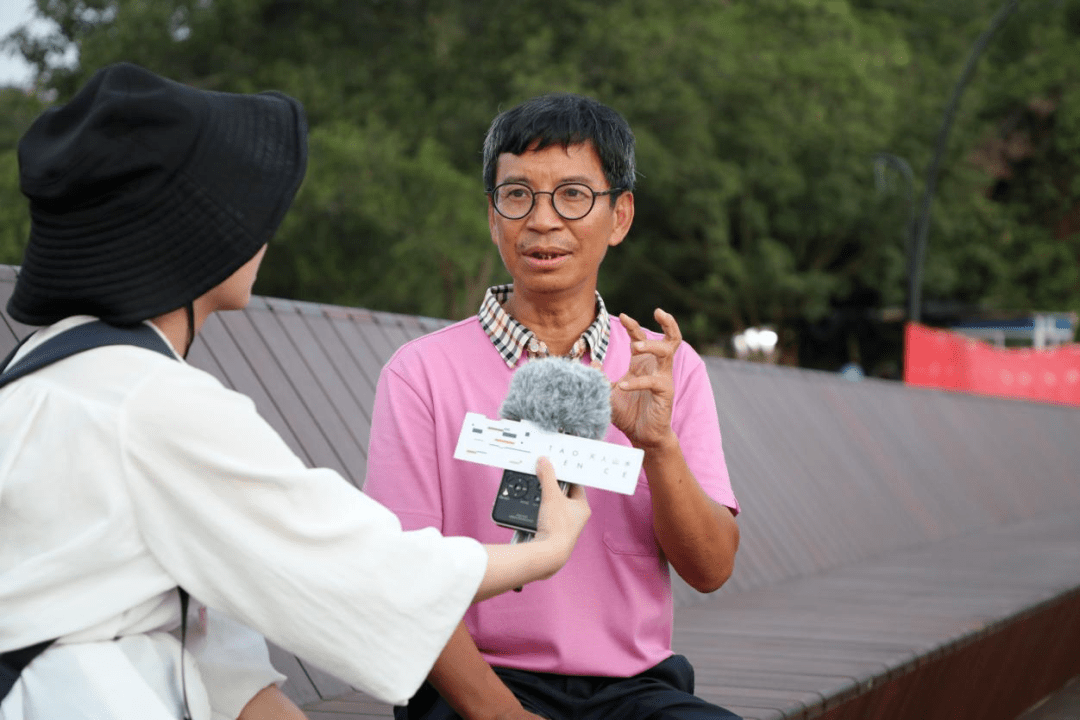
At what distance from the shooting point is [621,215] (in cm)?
310

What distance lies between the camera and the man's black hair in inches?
114

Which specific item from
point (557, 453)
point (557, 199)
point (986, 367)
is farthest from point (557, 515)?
point (986, 367)

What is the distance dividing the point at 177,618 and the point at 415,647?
1.03 ft

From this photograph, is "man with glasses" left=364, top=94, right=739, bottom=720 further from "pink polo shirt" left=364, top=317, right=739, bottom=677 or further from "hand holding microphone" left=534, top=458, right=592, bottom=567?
"hand holding microphone" left=534, top=458, right=592, bottom=567

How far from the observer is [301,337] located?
17.0 ft

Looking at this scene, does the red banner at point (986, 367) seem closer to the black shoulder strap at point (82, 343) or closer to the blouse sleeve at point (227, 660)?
the blouse sleeve at point (227, 660)

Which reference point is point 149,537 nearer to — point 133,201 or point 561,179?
point 133,201

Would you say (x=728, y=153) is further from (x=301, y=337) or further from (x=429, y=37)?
(x=301, y=337)

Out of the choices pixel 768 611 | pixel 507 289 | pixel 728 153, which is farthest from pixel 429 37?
pixel 507 289

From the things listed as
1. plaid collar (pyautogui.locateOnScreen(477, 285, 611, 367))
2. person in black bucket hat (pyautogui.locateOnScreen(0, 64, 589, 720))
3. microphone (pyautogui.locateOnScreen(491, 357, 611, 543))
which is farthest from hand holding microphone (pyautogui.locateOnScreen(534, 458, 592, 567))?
plaid collar (pyautogui.locateOnScreen(477, 285, 611, 367))

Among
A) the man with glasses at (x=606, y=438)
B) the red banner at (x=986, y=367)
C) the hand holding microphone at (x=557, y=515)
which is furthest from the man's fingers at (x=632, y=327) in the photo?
the red banner at (x=986, y=367)

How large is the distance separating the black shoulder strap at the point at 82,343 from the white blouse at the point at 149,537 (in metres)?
0.01

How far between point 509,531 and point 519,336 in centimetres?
41

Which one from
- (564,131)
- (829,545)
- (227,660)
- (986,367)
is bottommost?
(986,367)
